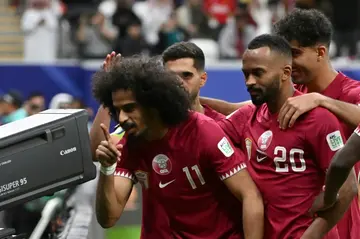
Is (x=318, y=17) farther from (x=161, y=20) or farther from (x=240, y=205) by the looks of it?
(x=161, y=20)

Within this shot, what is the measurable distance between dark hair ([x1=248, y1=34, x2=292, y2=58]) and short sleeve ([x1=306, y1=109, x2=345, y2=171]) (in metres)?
0.39

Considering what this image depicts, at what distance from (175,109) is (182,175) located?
327 millimetres

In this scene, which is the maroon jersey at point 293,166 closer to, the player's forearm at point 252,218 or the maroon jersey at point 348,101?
the player's forearm at point 252,218

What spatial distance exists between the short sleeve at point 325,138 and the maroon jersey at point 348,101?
381 millimetres

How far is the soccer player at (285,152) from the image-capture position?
17.1 feet

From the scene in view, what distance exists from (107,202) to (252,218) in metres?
0.72

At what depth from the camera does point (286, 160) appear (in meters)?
5.31

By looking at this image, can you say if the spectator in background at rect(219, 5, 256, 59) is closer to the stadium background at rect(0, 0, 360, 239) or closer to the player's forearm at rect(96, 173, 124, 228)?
the stadium background at rect(0, 0, 360, 239)

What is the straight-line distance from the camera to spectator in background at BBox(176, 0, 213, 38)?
1756cm

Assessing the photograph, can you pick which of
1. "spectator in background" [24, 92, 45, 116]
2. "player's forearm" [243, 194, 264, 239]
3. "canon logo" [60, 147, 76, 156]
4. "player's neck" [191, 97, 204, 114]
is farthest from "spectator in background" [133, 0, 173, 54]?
"canon logo" [60, 147, 76, 156]

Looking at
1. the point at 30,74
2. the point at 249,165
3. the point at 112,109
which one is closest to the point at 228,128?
the point at 249,165

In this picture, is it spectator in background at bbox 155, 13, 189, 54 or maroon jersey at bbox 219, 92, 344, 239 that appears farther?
spectator in background at bbox 155, 13, 189, 54

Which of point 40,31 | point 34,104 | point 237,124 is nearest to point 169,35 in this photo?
point 40,31

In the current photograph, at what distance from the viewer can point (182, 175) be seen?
5363 millimetres
